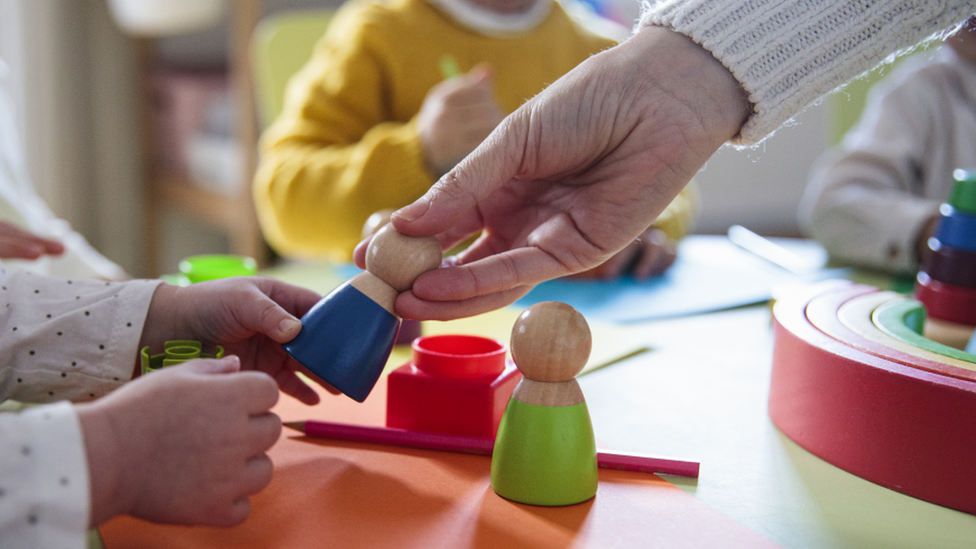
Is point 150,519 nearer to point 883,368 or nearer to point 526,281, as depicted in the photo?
point 526,281

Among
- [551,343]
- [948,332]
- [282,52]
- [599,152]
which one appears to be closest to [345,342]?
[551,343]

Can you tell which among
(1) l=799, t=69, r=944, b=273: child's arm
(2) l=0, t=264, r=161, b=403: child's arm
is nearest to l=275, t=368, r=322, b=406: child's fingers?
(2) l=0, t=264, r=161, b=403: child's arm

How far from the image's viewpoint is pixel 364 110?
127 cm

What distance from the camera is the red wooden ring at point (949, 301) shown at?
712 mm

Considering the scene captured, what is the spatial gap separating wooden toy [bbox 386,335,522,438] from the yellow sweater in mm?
646

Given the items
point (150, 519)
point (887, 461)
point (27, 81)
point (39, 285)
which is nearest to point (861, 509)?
point (887, 461)

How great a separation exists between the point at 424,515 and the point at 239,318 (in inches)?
7.7

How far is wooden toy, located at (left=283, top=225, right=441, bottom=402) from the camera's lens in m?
0.45

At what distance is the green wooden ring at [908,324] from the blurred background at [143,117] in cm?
117

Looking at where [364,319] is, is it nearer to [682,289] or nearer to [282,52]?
[682,289]

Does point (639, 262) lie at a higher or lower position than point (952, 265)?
lower

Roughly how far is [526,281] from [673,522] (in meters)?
0.20

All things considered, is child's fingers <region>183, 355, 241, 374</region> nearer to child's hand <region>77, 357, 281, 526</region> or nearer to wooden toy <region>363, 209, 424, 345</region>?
child's hand <region>77, 357, 281, 526</region>

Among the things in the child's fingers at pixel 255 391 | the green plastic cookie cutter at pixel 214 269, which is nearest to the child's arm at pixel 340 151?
the green plastic cookie cutter at pixel 214 269
